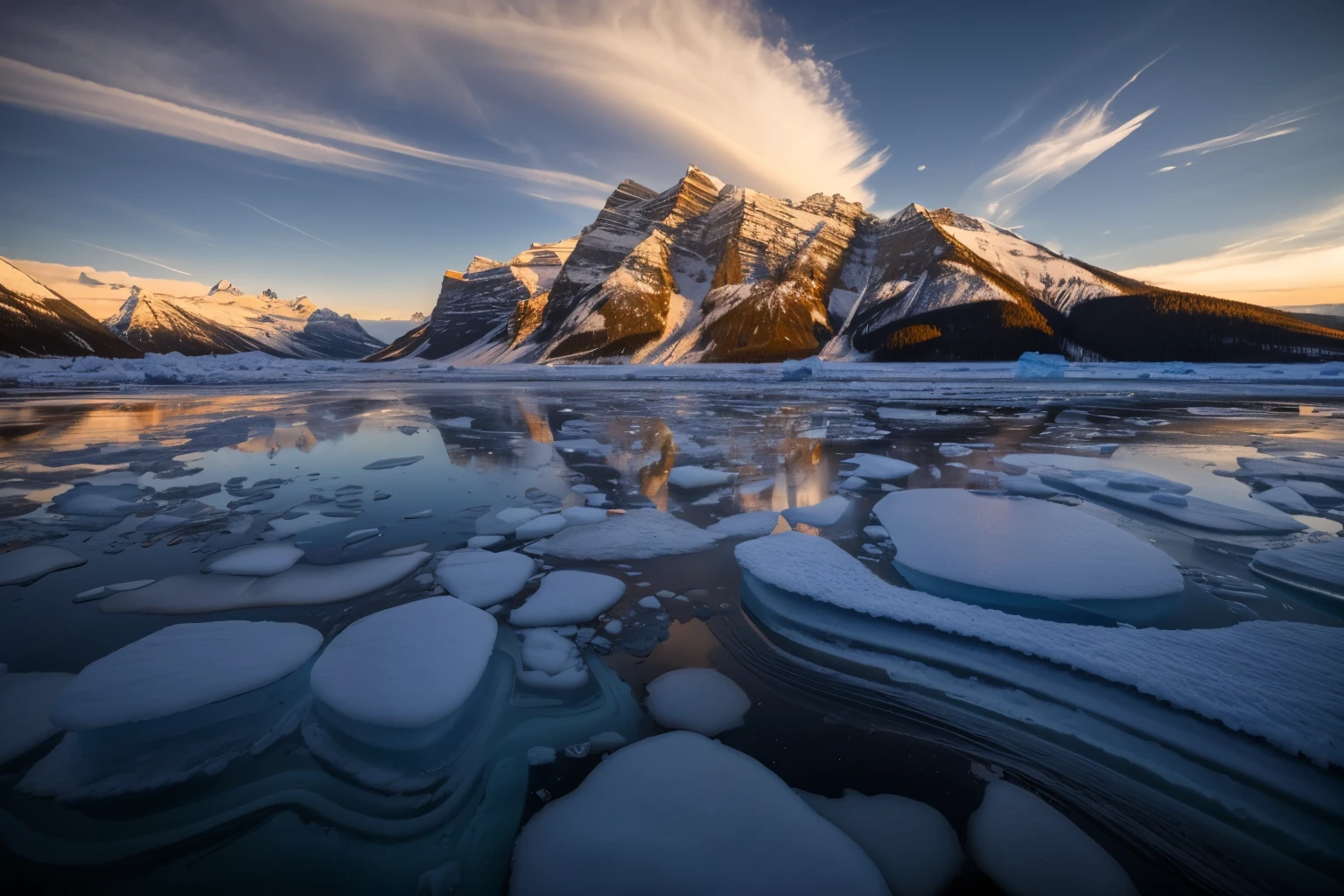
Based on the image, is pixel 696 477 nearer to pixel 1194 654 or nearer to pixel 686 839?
pixel 1194 654

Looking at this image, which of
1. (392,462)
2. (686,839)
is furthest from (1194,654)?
(392,462)

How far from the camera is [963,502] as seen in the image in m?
5.92

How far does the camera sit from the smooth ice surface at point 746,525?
5.21 m

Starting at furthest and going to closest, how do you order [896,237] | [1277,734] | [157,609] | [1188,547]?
[896,237]
[1188,547]
[157,609]
[1277,734]

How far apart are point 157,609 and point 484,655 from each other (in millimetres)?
2737

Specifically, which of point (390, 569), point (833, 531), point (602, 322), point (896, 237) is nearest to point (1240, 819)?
point (833, 531)

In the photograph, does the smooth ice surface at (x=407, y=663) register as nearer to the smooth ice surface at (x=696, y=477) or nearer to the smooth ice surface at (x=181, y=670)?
the smooth ice surface at (x=181, y=670)

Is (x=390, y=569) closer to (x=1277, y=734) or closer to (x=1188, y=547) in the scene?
(x=1277, y=734)

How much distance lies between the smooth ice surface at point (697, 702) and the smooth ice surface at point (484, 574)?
1.68 metres

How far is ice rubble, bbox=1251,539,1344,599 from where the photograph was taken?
3779 millimetres

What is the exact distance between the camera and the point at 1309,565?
4.04m

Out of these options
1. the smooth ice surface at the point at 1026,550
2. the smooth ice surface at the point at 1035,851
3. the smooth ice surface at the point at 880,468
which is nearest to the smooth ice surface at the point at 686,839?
the smooth ice surface at the point at 1035,851

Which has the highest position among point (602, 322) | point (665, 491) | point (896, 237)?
point (896, 237)

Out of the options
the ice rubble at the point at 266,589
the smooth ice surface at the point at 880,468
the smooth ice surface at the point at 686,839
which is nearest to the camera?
the smooth ice surface at the point at 686,839
